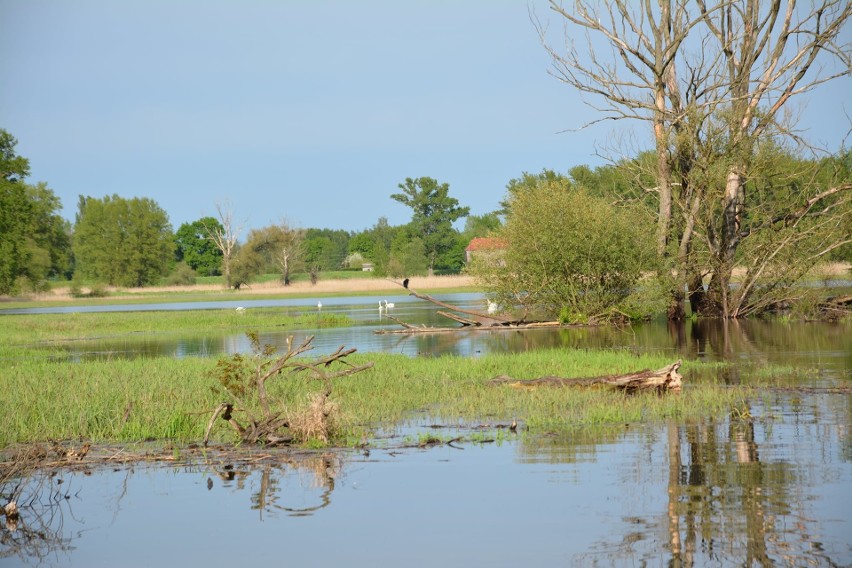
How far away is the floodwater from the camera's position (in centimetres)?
881

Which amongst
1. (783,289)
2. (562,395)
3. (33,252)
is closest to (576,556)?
(562,395)

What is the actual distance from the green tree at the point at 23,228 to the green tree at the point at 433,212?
4306 cm

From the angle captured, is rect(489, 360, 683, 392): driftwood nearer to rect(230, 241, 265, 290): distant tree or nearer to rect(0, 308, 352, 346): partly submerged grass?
rect(0, 308, 352, 346): partly submerged grass

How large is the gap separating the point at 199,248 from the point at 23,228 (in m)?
55.5

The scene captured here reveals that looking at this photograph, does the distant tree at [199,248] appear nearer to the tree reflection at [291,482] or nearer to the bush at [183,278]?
the bush at [183,278]

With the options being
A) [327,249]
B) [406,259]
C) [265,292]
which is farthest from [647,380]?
[327,249]

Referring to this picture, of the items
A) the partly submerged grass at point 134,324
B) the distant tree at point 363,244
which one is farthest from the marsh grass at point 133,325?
the distant tree at point 363,244

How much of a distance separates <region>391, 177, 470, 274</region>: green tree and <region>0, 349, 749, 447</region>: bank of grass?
3855 inches

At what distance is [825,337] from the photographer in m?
28.5

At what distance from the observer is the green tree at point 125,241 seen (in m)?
116

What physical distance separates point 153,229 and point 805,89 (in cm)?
9628

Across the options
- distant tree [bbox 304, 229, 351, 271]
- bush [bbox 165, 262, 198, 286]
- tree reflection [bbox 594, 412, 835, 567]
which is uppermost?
distant tree [bbox 304, 229, 351, 271]

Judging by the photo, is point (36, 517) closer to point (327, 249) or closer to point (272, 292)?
point (272, 292)

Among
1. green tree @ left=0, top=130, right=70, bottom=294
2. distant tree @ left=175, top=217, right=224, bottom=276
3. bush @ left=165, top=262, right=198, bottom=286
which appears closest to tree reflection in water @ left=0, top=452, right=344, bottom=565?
green tree @ left=0, top=130, right=70, bottom=294
